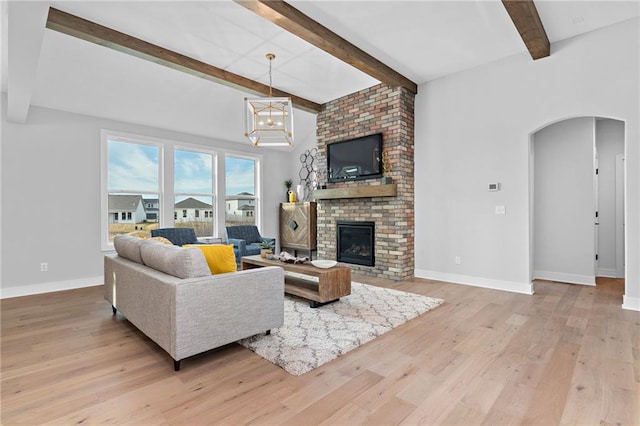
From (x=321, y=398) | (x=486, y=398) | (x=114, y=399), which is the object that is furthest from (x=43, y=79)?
(x=486, y=398)

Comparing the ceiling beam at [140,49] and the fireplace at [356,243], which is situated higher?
the ceiling beam at [140,49]

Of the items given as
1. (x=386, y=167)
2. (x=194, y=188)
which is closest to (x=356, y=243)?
(x=386, y=167)

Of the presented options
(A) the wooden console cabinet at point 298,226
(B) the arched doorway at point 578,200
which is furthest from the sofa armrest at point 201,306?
(B) the arched doorway at point 578,200

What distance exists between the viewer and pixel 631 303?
3.53m

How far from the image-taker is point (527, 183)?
4.27 meters

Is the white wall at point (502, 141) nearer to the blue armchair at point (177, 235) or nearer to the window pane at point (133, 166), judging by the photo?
the blue armchair at point (177, 235)

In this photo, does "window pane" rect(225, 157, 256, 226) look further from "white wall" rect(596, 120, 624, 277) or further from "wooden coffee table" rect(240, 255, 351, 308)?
"white wall" rect(596, 120, 624, 277)

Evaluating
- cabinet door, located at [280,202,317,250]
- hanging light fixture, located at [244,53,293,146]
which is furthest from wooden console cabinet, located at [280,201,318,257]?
hanging light fixture, located at [244,53,293,146]

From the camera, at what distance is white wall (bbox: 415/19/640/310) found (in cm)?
360

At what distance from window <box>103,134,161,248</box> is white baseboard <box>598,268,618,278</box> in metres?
7.60

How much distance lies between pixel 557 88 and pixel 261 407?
4826 mm

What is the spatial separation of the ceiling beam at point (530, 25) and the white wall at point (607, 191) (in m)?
2.08

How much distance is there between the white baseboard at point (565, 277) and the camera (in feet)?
15.2

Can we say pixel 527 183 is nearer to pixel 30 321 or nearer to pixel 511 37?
pixel 511 37
